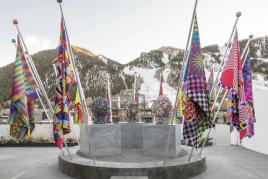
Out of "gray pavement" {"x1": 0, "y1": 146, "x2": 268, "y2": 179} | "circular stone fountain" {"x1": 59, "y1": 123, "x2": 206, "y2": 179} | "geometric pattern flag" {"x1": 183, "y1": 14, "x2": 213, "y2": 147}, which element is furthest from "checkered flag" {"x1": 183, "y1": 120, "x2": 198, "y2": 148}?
"gray pavement" {"x1": 0, "y1": 146, "x2": 268, "y2": 179}

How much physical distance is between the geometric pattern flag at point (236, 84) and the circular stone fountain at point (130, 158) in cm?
196

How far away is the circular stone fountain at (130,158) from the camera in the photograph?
9.32 metres

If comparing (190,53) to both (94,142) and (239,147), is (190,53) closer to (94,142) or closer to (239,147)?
(94,142)

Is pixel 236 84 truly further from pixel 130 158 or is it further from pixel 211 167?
pixel 130 158

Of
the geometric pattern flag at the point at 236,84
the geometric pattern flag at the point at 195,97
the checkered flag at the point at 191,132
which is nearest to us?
the geometric pattern flag at the point at 195,97

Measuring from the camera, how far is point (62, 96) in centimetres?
992

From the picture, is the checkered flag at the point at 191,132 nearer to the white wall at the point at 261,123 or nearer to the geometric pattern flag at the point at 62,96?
the geometric pattern flag at the point at 62,96

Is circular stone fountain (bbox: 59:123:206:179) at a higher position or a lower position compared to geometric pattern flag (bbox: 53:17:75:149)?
lower

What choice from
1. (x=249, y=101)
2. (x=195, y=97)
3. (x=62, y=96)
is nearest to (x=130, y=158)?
(x=62, y=96)

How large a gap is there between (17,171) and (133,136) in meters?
5.55

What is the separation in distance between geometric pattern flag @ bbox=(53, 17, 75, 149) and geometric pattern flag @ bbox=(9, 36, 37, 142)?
3.43 feet

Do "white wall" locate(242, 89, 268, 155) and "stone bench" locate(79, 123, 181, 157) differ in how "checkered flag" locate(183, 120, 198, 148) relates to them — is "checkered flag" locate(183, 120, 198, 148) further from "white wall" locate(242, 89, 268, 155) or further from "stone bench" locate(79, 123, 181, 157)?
"white wall" locate(242, 89, 268, 155)

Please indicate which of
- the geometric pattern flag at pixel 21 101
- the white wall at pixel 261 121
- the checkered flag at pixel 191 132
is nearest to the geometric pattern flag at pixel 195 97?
the checkered flag at pixel 191 132

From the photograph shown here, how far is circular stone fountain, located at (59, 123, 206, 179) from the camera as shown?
30.6ft
